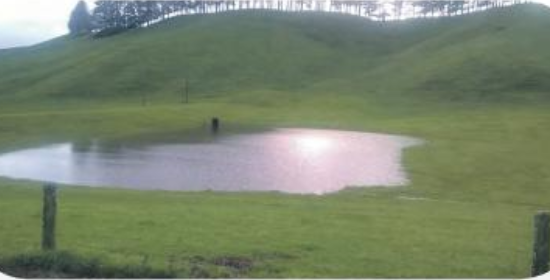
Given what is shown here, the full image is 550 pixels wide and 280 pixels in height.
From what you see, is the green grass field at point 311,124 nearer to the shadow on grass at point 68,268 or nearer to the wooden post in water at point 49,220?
the shadow on grass at point 68,268

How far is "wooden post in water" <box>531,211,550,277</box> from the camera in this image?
16719 mm

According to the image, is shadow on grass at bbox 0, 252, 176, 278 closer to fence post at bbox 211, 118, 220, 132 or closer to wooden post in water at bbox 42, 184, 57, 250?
wooden post in water at bbox 42, 184, 57, 250

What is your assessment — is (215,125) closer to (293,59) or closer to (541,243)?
(541,243)

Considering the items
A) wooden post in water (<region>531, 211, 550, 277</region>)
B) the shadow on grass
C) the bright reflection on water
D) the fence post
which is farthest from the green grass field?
the bright reflection on water

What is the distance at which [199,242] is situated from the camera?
800 inches

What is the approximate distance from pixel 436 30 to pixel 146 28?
7590 cm

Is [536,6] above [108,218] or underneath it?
above

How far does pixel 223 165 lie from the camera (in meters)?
50.8

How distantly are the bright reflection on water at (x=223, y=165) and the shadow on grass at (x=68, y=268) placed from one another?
22397mm

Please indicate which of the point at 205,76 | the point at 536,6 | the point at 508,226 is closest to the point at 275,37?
the point at 205,76

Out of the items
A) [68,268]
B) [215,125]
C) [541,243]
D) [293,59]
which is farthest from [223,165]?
[293,59]

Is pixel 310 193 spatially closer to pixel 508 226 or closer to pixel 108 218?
pixel 508 226

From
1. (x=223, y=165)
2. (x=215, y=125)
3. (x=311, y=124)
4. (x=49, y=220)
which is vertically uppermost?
(x=49, y=220)

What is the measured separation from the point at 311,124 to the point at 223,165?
158ft
